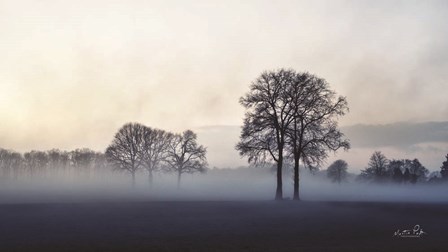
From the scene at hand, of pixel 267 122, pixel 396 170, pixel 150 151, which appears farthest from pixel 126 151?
pixel 396 170

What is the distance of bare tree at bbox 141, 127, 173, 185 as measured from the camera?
9588cm

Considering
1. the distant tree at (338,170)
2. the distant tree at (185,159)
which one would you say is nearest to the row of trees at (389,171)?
the distant tree at (338,170)

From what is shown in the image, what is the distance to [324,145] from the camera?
45.9 meters

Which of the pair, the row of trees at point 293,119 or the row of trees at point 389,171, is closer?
the row of trees at point 293,119

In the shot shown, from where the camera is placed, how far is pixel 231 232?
75.5ft

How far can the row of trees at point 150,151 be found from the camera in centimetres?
9475

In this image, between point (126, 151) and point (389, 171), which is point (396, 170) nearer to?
point (389, 171)

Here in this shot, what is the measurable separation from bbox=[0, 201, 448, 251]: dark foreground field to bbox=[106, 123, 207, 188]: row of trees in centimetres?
6122

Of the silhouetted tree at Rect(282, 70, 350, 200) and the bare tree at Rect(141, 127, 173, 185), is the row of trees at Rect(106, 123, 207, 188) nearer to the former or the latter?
the bare tree at Rect(141, 127, 173, 185)

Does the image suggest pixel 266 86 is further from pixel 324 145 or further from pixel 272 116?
pixel 324 145

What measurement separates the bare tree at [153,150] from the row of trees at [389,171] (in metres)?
69.5

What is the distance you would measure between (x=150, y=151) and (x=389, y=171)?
84.0 meters

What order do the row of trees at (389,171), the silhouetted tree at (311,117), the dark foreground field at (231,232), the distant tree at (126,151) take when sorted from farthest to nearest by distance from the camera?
the row of trees at (389,171) < the distant tree at (126,151) < the silhouetted tree at (311,117) < the dark foreground field at (231,232)
